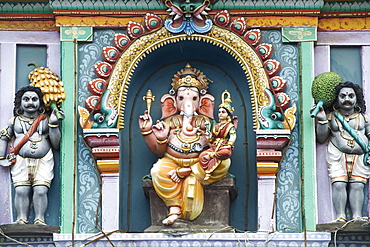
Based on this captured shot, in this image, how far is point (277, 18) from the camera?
57.3ft

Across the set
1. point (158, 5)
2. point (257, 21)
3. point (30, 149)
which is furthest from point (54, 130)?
point (257, 21)

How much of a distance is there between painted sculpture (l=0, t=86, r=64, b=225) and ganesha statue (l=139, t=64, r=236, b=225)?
49.3 inches

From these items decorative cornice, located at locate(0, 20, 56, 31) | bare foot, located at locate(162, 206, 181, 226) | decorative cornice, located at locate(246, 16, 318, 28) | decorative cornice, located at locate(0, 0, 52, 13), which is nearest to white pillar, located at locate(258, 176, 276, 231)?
bare foot, located at locate(162, 206, 181, 226)

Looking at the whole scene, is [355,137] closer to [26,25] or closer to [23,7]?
[26,25]

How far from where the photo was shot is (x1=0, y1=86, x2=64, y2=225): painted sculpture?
668 inches

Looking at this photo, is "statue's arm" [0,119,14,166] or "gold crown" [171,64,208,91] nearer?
"statue's arm" [0,119,14,166]

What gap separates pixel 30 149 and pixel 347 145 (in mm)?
4089

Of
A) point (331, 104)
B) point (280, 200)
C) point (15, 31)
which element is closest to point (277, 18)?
point (331, 104)

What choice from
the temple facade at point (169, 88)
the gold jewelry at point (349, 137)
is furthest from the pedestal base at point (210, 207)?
the gold jewelry at point (349, 137)

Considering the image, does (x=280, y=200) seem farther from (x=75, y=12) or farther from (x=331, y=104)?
(x=75, y=12)

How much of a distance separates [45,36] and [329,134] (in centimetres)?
400

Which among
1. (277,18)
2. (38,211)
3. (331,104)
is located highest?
(277,18)

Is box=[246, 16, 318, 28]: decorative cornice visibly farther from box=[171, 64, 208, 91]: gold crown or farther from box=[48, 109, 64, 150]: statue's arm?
box=[48, 109, 64, 150]: statue's arm

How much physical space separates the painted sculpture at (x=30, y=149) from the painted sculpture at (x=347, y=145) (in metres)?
3.49
